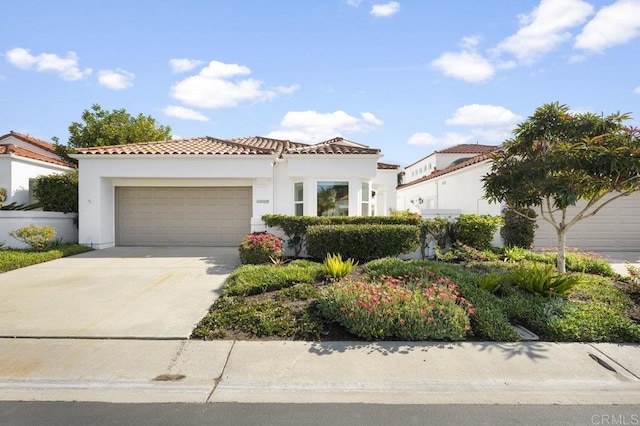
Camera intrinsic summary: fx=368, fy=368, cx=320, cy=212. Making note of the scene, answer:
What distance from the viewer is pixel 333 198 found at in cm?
1327

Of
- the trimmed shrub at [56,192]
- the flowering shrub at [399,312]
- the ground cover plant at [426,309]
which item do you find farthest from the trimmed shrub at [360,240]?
the trimmed shrub at [56,192]

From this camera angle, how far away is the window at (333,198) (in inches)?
520

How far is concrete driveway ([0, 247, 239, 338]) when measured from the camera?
539cm

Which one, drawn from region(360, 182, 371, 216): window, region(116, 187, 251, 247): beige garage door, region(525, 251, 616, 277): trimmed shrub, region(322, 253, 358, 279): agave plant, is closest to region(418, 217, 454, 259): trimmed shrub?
region(525, 251, 616, 277): trimmed shrub

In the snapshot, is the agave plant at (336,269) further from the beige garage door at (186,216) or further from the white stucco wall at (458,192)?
the beige garage door at (186,216)

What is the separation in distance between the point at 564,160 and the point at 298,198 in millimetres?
8943

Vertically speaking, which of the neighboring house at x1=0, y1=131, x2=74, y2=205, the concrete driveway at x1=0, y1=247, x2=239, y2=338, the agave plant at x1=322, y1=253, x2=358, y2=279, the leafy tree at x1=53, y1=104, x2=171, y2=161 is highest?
the leafy tree at x1=53, y1=104, x2=171, y2=161

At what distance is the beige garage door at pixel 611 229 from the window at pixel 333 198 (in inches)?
333

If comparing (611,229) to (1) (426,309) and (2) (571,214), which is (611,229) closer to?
(2) (571,214)

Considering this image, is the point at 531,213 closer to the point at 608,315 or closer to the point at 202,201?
the point at 608,315

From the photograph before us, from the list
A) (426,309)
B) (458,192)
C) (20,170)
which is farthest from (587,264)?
(20,170)

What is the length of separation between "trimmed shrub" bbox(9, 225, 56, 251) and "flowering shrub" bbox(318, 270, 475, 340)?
1047cm

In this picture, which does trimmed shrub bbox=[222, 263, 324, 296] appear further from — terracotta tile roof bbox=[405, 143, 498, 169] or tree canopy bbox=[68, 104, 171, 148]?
terracotta tile roof bbox=[405, 143, 498, 169]

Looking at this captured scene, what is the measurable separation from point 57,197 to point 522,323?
1539 cm
